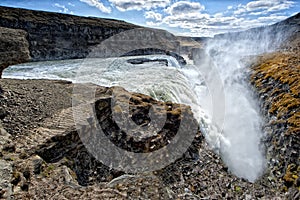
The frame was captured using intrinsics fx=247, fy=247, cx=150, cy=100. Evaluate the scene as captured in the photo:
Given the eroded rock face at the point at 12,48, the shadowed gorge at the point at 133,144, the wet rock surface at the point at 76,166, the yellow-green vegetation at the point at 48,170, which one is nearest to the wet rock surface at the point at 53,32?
the eroded rock face at the point at 12,48

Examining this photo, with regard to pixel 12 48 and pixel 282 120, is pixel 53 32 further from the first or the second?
pixel 282 120

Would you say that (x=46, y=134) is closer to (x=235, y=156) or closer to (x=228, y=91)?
(x=235, y=156)

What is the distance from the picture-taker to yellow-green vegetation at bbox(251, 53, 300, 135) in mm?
9242

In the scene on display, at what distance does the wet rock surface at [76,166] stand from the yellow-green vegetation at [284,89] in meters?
3.03

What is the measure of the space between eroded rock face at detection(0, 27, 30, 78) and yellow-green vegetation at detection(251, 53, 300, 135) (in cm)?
927

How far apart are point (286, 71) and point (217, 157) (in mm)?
7781

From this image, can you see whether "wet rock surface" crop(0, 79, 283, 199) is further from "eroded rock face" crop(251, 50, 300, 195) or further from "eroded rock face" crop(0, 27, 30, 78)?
"eroded rock face" crop(0, 27, 30, 78)

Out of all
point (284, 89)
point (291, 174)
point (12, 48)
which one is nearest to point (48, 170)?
point (12, 48)

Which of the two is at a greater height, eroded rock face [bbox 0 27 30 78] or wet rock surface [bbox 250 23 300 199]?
eroded rock face [bbox 0 27 30 78]

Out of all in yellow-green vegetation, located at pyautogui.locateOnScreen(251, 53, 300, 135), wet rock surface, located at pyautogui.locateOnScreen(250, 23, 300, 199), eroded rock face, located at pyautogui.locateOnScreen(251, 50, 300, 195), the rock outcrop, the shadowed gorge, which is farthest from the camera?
the rock outcrop

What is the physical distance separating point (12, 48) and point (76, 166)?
4.40 metres

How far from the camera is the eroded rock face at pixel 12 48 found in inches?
297

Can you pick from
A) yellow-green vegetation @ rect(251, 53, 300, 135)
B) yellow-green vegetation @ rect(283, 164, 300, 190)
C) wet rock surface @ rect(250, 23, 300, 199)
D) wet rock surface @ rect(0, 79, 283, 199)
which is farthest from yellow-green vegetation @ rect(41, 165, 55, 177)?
yellow-green vegetation @ rect(251, 53, 300, 135)

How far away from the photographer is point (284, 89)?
470 inches
